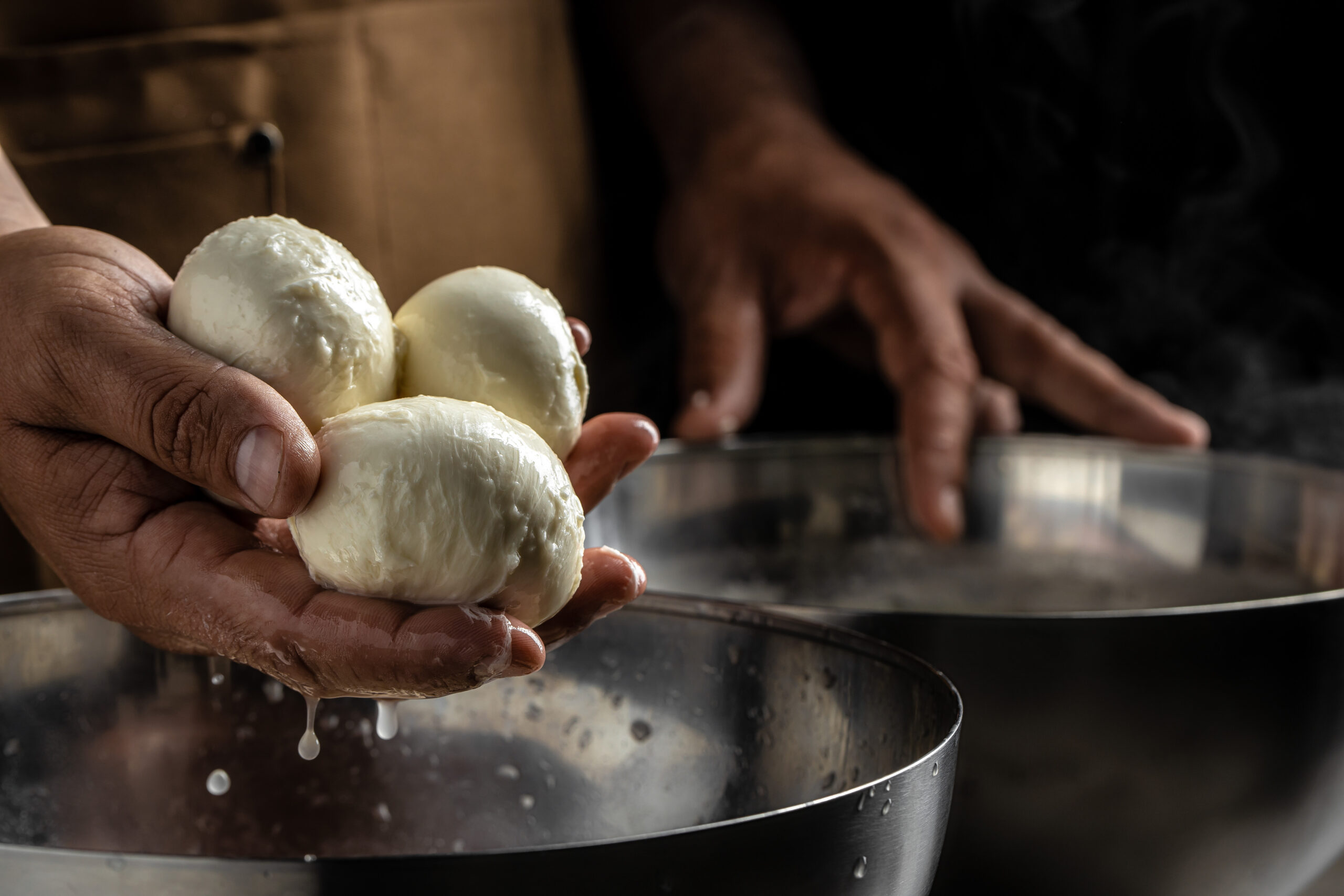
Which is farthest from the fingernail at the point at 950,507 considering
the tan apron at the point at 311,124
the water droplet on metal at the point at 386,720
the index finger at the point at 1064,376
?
the water droplet on metal at the point at 386,720

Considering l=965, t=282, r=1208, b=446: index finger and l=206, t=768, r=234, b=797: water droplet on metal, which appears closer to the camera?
l=206, t=768, r=234, b=797: water droplet on metal

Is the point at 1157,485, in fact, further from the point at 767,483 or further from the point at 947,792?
the point at 947,792

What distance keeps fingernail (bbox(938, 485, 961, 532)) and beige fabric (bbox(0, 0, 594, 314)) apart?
1.90ft

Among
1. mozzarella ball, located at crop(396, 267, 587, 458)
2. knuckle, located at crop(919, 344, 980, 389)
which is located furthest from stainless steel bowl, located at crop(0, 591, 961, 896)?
knuckle, located at crop(919, 344, 980, 389)

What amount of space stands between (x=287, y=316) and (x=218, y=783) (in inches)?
12.7

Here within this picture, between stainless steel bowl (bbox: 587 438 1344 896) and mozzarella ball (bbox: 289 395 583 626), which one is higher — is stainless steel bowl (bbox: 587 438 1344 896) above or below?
below

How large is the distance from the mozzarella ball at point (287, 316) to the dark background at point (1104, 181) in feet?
3.27

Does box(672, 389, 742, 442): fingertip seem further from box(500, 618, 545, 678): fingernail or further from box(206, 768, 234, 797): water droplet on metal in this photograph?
box(500, 618, 545, 678): fingernail

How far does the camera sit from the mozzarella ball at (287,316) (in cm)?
53

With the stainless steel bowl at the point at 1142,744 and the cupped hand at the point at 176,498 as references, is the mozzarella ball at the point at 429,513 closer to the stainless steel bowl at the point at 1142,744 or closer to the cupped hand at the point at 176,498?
the cupped hand at the point at 176,498

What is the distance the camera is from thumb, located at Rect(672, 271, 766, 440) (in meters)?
1.28

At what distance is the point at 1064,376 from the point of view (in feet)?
4.38

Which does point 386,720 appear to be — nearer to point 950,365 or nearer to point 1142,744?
point 1142,744

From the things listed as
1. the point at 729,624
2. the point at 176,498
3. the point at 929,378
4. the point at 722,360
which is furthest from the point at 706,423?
the point at 176,498
